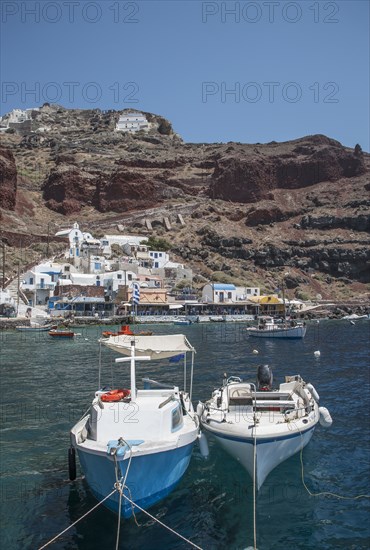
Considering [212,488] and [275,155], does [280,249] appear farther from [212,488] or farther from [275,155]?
[212,488]

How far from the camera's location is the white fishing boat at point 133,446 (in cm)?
1126

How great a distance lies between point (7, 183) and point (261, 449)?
118637 mm

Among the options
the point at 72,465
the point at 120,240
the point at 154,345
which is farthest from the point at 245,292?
the point at 72,465

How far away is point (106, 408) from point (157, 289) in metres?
74.7

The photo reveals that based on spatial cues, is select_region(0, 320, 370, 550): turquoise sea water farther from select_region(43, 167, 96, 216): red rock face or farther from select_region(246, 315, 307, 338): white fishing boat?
select_region(43, 167, 96, 216): red rock face

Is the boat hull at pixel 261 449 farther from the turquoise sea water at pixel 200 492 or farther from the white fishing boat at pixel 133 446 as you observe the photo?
the white fishing boat at pixel 133 446

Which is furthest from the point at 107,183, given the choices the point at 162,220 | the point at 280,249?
the point at 280,249

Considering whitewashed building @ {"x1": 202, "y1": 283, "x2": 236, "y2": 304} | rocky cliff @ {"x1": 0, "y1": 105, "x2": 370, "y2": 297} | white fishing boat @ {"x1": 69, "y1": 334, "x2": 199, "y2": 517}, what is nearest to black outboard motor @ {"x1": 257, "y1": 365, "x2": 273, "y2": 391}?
white fishing boat @ {"x1": 69, "y1": 334, "x2": 199, "y2": 517}

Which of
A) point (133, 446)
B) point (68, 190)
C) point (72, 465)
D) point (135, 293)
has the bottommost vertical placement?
point (72, 465)

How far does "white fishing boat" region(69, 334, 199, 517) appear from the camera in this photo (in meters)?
11.3

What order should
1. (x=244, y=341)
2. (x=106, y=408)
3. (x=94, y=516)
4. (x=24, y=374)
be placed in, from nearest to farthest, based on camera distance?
1. (x=94, y=516)
2. (x=106, y=408)
3. (x=24, y=374)
4. (x=244, y=341)

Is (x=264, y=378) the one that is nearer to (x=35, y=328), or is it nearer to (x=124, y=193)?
(x=35, y=328)

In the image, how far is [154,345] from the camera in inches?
677

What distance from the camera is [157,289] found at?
8762cm
